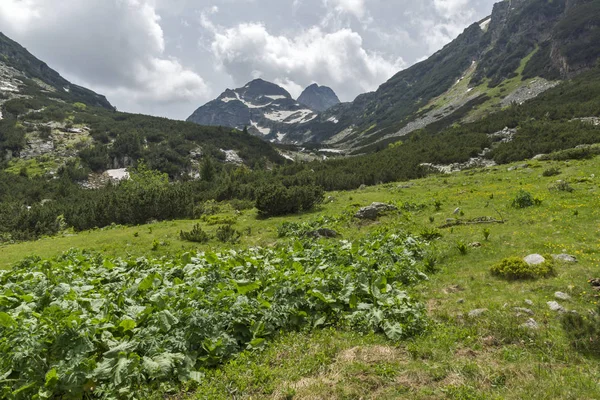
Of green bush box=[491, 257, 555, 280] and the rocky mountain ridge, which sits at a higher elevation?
the rocky mountain ridge

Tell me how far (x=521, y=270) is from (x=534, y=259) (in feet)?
4.05

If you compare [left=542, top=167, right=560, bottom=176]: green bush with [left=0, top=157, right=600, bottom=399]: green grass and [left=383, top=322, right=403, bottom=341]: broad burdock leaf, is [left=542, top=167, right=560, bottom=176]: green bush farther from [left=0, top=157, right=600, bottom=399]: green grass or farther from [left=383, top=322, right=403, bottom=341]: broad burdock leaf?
[left=383, top=322, right=403, bottom=341]: broad burdock leaf

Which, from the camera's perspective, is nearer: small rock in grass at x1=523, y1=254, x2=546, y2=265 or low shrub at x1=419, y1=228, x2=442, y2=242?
small rock in grass at x1=523, y1=254, x2=546, y2=265

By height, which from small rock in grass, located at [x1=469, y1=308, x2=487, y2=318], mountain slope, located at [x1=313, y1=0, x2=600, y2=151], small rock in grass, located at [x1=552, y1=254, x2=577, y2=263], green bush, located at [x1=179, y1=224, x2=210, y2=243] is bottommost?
small rock in grass, located at [x1=552, y1=254, x2=577, y2=263]

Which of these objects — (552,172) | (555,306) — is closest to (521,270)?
(555,306)

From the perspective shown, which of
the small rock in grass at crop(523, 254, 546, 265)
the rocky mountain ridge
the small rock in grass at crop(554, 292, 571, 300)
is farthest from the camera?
the rocky mountain ridge

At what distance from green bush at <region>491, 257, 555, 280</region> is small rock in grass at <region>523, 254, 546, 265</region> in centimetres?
20

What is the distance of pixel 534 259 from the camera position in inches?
419

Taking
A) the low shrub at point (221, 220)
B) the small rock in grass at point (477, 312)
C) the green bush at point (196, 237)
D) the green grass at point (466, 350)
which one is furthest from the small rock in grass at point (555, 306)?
the low shrub at point (221, 220)

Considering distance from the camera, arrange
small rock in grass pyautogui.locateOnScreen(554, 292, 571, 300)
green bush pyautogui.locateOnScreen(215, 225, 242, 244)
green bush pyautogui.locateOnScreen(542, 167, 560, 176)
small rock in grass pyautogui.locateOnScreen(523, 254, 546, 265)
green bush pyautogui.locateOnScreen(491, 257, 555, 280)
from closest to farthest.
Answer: small rock in grass pyautogui.locateOnScreen(554, 292, 571, 300) → green bush pyautogui.locateOnScreen(491, 257, 555, 280) → small rock in grass pyautogui.locateOnScreen(523, 254, 546, 265) → green bush pyautogui.locateOnScreen(215, 225, 242, 244) → green bush pyautogui.locateOnScreen(542, 167, 560, 176)

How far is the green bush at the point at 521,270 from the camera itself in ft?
32.1

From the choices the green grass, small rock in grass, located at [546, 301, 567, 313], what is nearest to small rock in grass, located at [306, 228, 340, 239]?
the green grass

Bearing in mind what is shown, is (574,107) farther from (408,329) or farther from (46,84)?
(46,84)

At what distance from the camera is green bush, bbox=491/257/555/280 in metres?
9.78
